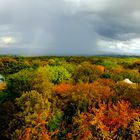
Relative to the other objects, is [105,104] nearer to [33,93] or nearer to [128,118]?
[128,118]

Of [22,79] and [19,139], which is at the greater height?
[22,79]

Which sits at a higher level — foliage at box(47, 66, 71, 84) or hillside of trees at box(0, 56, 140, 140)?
foliage at box(47, 66, 71, 84)

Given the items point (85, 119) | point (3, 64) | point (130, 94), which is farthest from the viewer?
point (3, 64)

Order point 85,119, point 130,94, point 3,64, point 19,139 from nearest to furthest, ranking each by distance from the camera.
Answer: point 19,139
point 85,119
point 130,94
point 3,64

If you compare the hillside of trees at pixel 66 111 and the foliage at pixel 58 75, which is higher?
the foliage at pixel 58 75

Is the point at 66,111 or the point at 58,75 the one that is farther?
the point at 58,75

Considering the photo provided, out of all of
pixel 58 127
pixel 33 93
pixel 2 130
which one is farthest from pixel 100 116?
pixel 2 130

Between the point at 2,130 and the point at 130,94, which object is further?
the point at 130,94

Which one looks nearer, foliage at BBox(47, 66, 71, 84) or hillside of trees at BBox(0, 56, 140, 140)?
hillside of trees at BBox(0, 56, 140, 140)

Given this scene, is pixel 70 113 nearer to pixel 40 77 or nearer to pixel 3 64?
pixel 40 77

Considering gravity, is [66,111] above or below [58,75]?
below

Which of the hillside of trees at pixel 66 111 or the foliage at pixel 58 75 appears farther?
the foliage at pixel 58 75
